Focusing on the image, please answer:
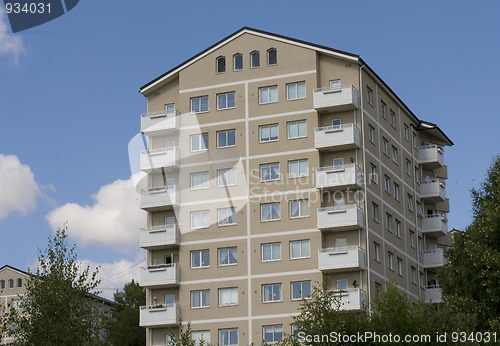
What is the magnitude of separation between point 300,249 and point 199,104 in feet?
52.1

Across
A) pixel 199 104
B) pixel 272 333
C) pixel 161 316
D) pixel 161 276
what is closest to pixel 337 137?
pixel 199 104

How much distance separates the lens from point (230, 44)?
82.4m

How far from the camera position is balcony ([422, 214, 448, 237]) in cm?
9006

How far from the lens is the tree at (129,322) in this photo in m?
109

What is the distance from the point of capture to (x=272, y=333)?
75.4m

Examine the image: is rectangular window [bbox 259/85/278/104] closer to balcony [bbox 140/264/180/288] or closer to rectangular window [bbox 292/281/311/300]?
rectangular window [bbox 292/281/311/300]

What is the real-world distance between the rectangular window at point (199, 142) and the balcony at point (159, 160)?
5.07 feet

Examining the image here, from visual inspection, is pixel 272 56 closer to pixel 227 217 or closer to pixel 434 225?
pixel 227 217

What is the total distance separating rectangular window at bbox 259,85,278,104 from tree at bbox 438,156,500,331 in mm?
18837

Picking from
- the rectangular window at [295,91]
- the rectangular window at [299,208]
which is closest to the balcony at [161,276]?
the rectangular window at [299,208]

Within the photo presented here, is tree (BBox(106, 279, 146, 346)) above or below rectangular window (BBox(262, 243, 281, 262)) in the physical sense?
below

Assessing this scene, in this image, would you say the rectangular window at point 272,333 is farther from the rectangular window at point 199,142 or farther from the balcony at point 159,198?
the rectangular window at point 199,142

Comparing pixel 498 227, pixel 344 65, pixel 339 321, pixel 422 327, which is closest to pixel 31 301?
pixel 339 321

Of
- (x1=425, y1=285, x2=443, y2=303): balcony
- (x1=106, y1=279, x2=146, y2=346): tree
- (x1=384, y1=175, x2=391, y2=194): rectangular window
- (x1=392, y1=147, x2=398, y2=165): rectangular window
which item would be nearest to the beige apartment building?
(x1=384, y1=175, x2=391, y2=194): rectangular window
